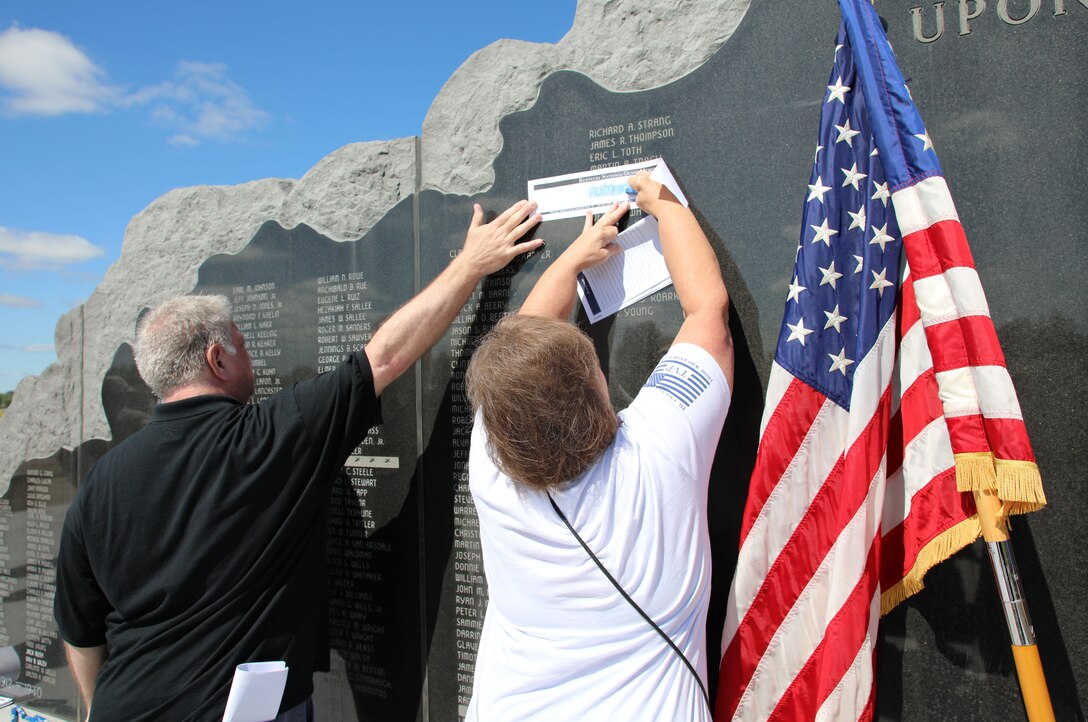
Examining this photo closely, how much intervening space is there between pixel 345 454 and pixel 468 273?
2.59ft

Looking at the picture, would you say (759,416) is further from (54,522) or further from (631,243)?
(54,522)

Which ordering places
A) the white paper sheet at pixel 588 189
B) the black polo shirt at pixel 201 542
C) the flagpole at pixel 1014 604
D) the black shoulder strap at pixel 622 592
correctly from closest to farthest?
the black shoulder strap at pixel 622 592 → the flagpole at pixel 1014 604 → the black polo shirt at pixel 201 542 → the white paper sheet at pixel 588 189

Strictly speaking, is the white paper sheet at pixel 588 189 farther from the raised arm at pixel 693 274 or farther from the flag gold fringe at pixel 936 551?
the flag gold fringe at pixel 936 551

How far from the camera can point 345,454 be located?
97.9 inches

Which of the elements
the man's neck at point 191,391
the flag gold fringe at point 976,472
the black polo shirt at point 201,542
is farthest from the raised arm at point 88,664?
the flag gold fringe at point 976,472

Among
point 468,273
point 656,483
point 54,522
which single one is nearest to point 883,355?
point 656,483

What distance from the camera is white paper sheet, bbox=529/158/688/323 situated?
96.8 inches

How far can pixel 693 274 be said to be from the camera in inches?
85.0

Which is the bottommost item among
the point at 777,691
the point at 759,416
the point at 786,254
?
the point at 777,691

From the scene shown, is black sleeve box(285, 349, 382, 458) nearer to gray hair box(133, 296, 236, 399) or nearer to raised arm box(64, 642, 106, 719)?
gray hair box(133, 296, 236, 399)

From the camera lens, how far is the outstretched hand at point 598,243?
2443mm

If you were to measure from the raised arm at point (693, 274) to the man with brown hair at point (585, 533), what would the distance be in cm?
21

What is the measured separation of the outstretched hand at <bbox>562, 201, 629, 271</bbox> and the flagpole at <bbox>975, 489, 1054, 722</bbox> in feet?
4.33

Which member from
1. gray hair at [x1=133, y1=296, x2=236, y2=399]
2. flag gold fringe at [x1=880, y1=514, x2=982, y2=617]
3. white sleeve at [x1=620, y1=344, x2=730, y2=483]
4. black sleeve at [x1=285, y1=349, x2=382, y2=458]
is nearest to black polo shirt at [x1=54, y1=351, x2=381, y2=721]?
black sleeve at [x1=285, y1=349, x2=382, y2=458]
